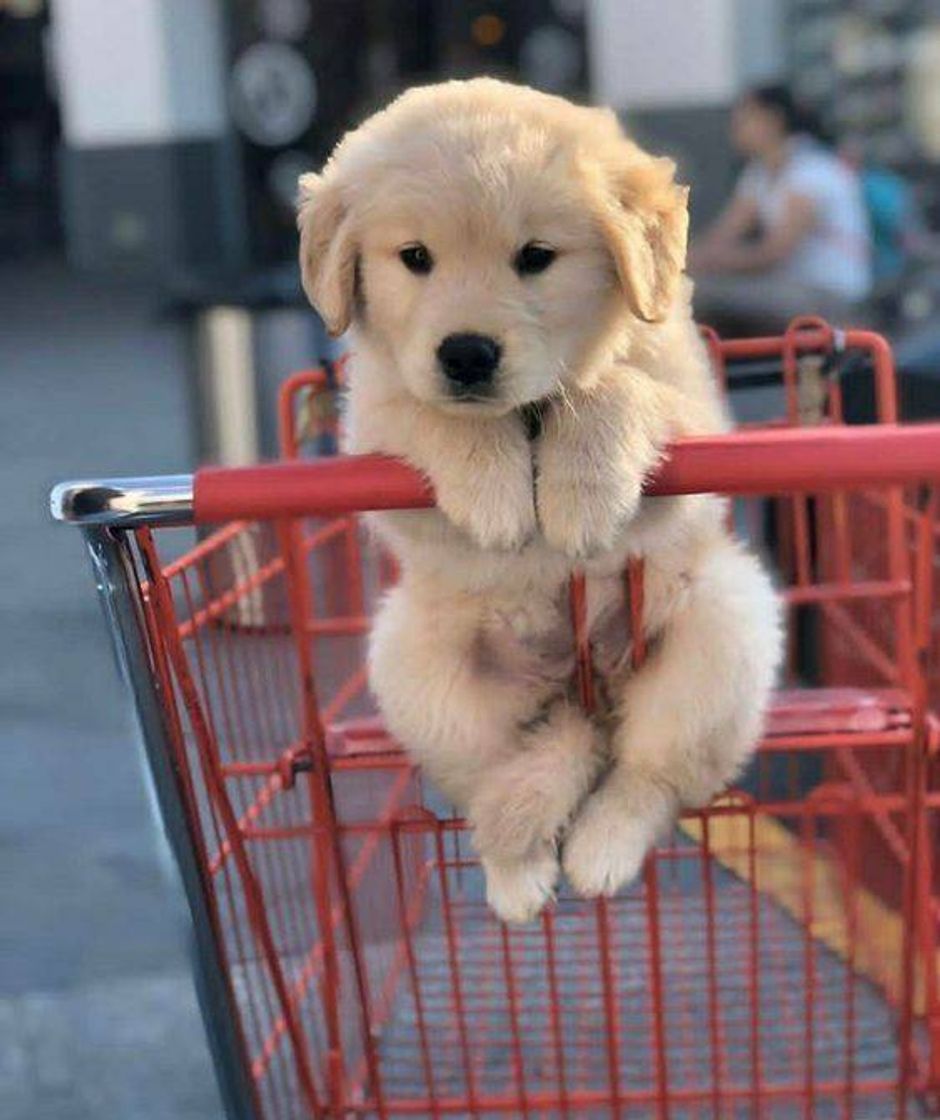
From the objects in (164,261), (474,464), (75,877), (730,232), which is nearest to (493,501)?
(474,464)

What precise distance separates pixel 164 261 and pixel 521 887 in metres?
13.3

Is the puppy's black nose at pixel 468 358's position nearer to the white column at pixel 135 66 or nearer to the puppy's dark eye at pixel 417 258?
the puppy's dark eye at pixel 417 258

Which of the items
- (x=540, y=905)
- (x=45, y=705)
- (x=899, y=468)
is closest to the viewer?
(x=899, y=468)

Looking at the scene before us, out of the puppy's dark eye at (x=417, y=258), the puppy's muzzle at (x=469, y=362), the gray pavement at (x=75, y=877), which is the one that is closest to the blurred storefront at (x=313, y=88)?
the gray pavement at (x=75, y=877)

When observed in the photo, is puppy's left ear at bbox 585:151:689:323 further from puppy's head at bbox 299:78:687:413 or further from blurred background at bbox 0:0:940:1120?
blurred background at bbox 0:0:940:1120

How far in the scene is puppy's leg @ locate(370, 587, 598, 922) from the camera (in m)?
2.37

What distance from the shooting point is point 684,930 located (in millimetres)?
3273

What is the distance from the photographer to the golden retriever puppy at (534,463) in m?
2.23

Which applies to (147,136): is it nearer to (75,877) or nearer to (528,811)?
(75,877)

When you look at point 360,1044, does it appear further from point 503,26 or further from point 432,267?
point 503,26

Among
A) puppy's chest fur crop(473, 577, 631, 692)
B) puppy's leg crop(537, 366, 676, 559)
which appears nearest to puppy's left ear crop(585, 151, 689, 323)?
puppy's leg crop(537, 366, 676, 559)

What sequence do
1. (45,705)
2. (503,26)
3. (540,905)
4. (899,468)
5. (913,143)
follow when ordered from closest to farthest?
(899,468) < (540,905) < (45,705) < (913,143) < (503,26)

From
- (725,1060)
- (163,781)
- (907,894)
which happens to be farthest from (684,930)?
(163,781)

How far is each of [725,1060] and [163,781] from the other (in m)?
1.25
